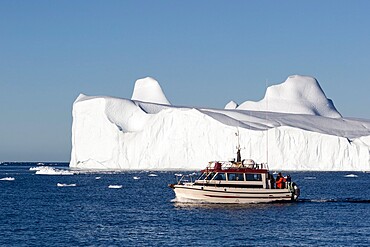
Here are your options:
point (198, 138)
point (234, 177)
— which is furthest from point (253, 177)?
point (198, 138)

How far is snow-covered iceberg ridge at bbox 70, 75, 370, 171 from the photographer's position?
75.5 m

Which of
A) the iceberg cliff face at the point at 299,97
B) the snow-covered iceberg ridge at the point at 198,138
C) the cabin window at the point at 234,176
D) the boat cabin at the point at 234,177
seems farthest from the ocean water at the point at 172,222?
the iceberg cliff face at the point at 299,97

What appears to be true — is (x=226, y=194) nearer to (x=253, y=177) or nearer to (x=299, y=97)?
(x=253, y=177)

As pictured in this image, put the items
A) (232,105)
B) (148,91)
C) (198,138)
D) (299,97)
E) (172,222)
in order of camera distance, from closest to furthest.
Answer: (172,222) → (198,138) → (299,97) → (148,91) → (232,105)

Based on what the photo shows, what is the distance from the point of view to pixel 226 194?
33375 mm

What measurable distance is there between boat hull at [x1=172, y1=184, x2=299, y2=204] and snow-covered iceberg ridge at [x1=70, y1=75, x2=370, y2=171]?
125 feet

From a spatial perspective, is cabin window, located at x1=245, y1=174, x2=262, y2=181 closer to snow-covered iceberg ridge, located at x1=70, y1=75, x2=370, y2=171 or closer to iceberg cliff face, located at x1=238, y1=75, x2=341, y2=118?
snow-covered iceberg ridge, located at x1=70, y1=75, x2=370, y2=171

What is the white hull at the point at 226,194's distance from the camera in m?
33.3

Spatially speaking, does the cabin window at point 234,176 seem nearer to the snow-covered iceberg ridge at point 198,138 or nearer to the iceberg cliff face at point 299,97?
the snow-covered iceberg ridge at point 198,138

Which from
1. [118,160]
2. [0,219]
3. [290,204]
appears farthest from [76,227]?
[118,160]

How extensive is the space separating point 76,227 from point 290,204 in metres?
11.8

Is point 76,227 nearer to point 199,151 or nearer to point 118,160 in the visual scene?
point 199,151

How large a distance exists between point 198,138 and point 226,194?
43.9 meters

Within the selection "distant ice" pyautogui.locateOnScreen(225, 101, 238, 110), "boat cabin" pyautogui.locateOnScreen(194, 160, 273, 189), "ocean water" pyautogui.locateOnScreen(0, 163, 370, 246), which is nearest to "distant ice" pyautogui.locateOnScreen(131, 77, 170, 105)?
"distant ice" pyautogui.locateOnScreen(225, 101, 238, 110)
